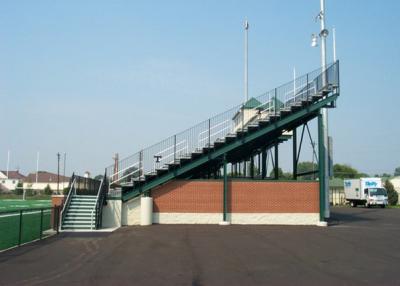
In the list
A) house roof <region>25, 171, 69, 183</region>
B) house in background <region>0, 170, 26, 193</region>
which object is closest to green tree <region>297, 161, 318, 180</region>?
house roof <region>25, 171, 69, 183</region>

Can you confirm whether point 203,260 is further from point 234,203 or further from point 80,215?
Answer: point 234,203

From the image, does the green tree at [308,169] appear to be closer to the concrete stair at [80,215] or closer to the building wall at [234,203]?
the building wall at [234,203]

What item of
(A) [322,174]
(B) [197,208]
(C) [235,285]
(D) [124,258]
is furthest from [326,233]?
(C) [235,285]

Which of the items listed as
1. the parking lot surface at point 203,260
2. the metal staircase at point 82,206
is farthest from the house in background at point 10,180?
the parking lot surface at point 203,260

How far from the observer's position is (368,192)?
167 ft

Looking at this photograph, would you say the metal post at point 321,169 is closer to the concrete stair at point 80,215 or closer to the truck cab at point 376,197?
the concrete stair at point 80,215

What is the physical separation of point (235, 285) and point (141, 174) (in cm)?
1628

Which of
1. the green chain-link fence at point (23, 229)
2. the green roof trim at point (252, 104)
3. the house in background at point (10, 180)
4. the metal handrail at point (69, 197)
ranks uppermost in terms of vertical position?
the green roof trim at point (252, 104)

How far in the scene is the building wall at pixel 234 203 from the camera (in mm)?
24953

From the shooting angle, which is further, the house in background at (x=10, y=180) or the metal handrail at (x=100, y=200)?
the house in background at (x=10, y=180)

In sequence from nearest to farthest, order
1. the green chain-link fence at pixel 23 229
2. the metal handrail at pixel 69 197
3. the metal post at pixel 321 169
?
the green chain-link fence at pixel 23 229
the metal handrail at pixel 69 197
the metal post at pixel 321 169

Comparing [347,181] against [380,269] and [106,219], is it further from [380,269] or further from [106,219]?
[380,269]

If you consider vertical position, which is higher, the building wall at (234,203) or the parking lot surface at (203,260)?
the building wall at (234,203)

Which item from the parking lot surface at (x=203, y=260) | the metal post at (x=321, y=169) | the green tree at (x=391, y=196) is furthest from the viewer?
the green tree at (x=391, y=196)
